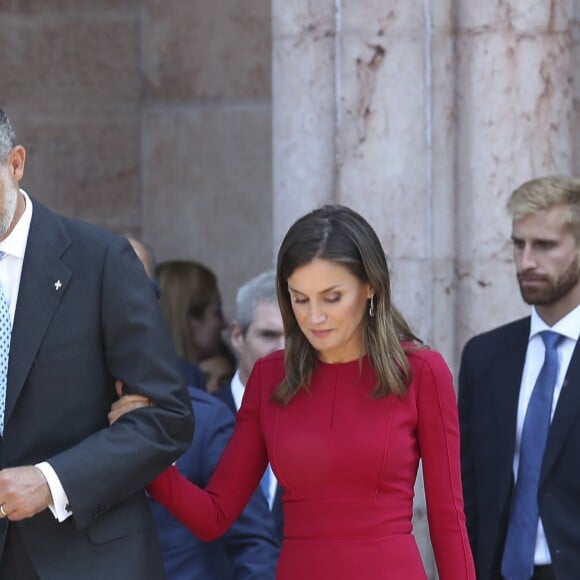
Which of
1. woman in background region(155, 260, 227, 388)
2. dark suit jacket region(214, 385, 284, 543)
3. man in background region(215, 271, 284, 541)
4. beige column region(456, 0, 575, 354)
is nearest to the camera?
dark suit jacket region(214, 385, 284, 543)

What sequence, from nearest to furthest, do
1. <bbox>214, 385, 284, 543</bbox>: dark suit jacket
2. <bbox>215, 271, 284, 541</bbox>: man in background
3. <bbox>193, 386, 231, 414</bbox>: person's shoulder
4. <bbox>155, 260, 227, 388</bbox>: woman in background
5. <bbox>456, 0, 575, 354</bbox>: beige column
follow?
<bbox>193, 386, 231, 414</bbox>: person's shoulder < <bbox>214, 385, 284, 543</bbox>: dark suit jacket < <bbox>215, 271, 284, 541</bbox>: man in background < <bbox>456, 0, 575, 354</bbox>: beige column < <bbox>155, 260, 227, 388</bbox>: woman in background

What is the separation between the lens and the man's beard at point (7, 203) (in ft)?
10.6

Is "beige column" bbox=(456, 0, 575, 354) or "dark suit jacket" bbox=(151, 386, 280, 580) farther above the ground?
"beige column" bbox=(456, 0, 575, 354)

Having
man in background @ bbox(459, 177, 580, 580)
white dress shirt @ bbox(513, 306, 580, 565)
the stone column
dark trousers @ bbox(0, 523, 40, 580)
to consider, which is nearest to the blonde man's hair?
man in background @ bbox(459, 177, 580, 580)

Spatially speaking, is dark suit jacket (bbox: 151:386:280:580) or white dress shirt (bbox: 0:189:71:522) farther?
dark suit jacket (bbox: 151:386:280:580)

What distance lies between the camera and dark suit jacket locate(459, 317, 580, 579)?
412 centimetres

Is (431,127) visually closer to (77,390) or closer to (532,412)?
(532,412)

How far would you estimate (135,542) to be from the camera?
3.37 meters

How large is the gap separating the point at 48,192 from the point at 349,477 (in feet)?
12.3

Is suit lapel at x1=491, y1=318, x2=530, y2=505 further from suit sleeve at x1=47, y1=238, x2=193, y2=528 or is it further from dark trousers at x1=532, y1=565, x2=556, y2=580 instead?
suit sleeve at x1=47, y1=238, x2=193, y2=528

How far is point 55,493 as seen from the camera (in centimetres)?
319

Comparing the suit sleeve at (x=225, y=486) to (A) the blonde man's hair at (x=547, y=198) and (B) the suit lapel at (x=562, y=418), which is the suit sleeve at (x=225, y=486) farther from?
(A) the blonde man's hair at (x=547, y=198)

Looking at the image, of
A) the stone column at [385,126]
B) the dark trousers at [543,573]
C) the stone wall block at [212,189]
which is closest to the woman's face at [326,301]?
the dark trousers at [543,573]

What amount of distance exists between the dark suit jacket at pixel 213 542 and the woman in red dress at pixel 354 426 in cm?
45
